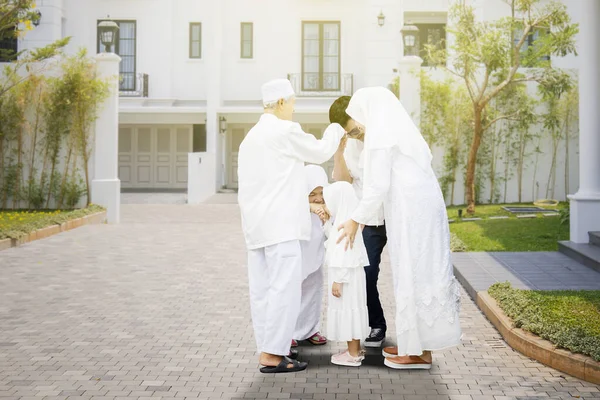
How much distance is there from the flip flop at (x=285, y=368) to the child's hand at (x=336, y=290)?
0.50 meters

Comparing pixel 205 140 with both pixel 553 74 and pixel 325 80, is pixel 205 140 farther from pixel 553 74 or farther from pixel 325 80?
pixel 553 74

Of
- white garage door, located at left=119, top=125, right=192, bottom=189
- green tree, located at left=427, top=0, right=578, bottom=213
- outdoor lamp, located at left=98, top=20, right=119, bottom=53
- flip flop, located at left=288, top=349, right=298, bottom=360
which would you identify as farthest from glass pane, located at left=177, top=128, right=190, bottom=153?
flip flop, located at left=288, top=349, right=298, bottom=360

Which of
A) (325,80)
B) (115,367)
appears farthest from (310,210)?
(325,80)

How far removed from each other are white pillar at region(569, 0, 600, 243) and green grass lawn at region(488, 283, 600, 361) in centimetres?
336

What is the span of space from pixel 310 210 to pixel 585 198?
6.30 meters

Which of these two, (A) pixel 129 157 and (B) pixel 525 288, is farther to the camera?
(A) pixel 129 157

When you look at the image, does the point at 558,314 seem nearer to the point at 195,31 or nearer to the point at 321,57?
the point at 321,57

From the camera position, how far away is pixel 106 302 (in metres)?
7.74

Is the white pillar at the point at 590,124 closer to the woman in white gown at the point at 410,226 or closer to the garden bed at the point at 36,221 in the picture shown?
the woman in white gown at the point at 410,226

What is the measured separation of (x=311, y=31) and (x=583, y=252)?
19722 millimetres

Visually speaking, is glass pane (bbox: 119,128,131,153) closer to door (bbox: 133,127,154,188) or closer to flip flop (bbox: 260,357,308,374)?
door (bbox: 133,127,154,188)

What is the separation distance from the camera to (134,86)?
2812 cm

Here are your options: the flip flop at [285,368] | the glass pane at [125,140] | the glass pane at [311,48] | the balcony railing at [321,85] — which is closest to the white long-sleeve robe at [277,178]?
the flip flop at [285,368]

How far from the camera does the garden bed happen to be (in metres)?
12.5
